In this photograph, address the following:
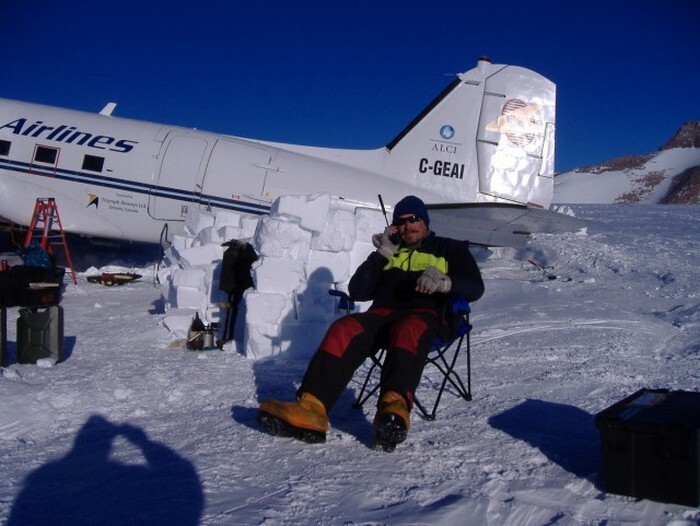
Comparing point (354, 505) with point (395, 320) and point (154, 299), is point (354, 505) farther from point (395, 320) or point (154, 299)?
point (154, 299)

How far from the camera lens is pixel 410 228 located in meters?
3.80

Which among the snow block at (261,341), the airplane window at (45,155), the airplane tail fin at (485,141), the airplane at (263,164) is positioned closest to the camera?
the snow block at (261,341)

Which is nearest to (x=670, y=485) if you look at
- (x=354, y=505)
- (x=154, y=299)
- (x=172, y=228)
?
(x=354, y=505)

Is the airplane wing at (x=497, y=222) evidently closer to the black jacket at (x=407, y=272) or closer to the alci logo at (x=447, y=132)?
the alci logo at (x=447, y=132)

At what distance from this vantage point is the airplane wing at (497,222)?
8.94m

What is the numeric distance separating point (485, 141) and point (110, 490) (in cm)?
907

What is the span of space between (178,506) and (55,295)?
3040 mm

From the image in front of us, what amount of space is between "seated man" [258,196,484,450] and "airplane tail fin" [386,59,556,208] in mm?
6891

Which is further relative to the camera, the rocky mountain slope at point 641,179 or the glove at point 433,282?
the rocky mountain slope at point 641,179

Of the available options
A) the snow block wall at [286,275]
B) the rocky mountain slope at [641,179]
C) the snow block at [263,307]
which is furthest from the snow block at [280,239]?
the rocky mountain slope at [641,179]

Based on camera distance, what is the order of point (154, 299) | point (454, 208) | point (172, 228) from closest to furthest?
point (154, 299) → point (454, 208) → point (172, 228)

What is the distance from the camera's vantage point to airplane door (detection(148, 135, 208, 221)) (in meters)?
10.9

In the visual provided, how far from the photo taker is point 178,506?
252cm

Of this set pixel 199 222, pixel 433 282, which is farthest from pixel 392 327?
pixel 199 222
